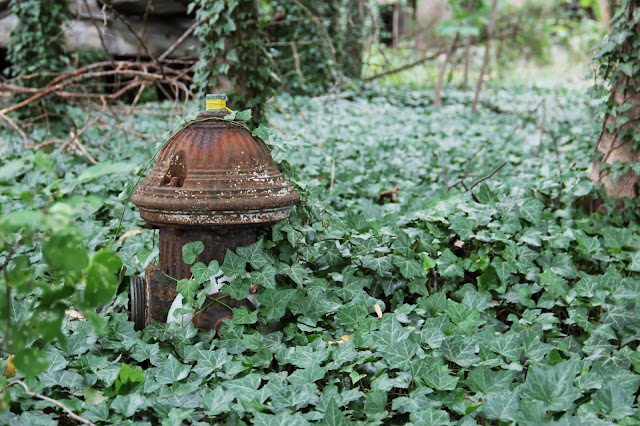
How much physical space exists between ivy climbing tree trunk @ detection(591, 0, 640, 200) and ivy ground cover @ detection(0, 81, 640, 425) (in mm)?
140

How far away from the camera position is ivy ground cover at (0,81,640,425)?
1.79 metres

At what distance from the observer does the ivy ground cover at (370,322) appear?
179 centimetres

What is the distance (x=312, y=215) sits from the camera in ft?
8.93

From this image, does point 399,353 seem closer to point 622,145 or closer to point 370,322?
point 370,322

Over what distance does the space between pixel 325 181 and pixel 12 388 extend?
322cm

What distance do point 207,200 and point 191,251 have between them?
0.23 metres

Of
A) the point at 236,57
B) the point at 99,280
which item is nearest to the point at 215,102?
the point at 99,280

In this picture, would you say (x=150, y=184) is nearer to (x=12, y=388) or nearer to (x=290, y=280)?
(x=290, y=280)

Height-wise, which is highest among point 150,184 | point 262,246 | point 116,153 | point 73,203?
point 73,203

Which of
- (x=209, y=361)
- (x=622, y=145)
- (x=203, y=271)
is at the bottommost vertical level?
(x=209, y=361)

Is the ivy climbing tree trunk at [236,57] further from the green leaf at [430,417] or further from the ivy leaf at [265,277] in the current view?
the green leaf at [430,417]

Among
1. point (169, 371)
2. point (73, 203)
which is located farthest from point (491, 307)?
point (73, 203)

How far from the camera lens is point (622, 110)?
3707 mm

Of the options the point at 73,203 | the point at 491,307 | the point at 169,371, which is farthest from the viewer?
the point at 491,307
